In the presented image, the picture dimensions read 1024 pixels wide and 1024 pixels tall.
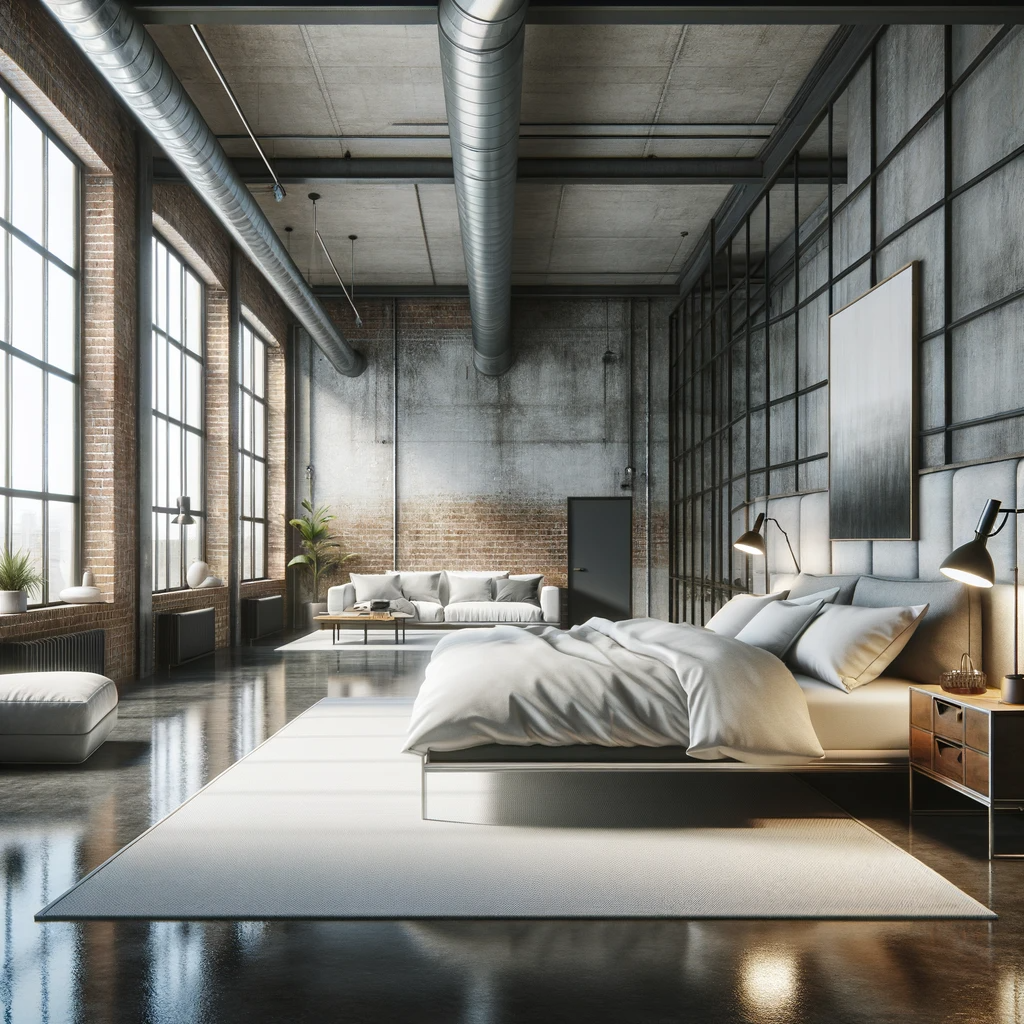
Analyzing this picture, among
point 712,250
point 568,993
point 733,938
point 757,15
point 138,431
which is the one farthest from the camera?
point 712,250

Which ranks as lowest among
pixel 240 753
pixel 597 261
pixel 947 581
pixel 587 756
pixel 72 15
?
pixel 240 753

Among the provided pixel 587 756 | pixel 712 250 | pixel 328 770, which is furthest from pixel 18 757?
pixel 712 250

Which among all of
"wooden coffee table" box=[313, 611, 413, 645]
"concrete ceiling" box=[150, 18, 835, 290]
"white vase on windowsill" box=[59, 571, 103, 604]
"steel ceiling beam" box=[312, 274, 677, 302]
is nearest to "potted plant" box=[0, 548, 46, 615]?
"white vase on windowsill" box=[59, 571, 103, 604]

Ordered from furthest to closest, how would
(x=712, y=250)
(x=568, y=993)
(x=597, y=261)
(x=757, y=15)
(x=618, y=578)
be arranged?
1. (x=618, y=578)
2. (x=597, y=261)
3. (x=712, y=250)
4. (x=757, y=15)
5. (x=568, y=993)

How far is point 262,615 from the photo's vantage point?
11156 mm

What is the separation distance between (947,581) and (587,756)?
2.01 metres

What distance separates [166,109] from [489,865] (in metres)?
4.82

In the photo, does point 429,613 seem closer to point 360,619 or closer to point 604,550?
point 360,619

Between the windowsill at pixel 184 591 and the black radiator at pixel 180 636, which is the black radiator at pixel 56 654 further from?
the windowsill at pixel 184 591

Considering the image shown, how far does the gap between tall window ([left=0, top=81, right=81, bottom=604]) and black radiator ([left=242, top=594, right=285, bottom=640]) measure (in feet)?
12.3

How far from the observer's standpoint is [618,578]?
43.1 feet

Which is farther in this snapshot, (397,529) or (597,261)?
(397,529)

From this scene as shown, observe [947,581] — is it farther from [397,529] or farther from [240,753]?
[397,529]

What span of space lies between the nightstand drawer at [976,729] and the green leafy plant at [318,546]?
10399 mm
